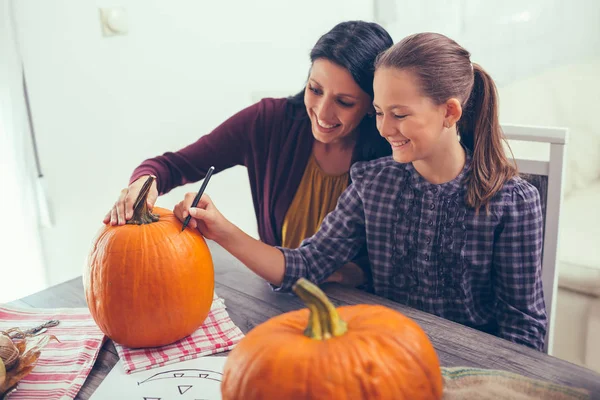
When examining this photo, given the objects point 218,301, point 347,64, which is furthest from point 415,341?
point 347,64

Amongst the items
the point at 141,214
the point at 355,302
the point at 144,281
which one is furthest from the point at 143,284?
the point at 355,302

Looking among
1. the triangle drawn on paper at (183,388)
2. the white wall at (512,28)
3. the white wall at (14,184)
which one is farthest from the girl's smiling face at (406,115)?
the white wall at (512,28)

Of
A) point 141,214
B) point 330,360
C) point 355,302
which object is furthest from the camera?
point 355,302

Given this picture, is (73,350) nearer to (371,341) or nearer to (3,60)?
(371,341)

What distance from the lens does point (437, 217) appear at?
1117 mm

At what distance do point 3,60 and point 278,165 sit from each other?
86 centimetres

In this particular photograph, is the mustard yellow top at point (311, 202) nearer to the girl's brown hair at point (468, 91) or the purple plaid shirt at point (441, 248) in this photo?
the purple plaid shirt at point (441, 248)

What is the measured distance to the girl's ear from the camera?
1047mm

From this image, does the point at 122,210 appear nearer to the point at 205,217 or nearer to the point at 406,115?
the point at 205,217

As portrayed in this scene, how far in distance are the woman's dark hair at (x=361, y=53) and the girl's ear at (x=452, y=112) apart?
0.23 meters

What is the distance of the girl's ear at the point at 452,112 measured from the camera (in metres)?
1.05

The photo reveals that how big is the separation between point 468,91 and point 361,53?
0.81 feet

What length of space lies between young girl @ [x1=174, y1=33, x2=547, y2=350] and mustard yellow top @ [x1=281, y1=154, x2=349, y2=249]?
0.17 meters

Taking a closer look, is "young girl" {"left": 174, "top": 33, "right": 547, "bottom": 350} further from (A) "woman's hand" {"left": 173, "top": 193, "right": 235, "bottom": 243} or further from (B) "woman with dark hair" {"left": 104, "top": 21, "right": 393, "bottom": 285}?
(B) "woman with dark hair" {"left": 104, "top": 21, "right": 393, "bottom": 285}
